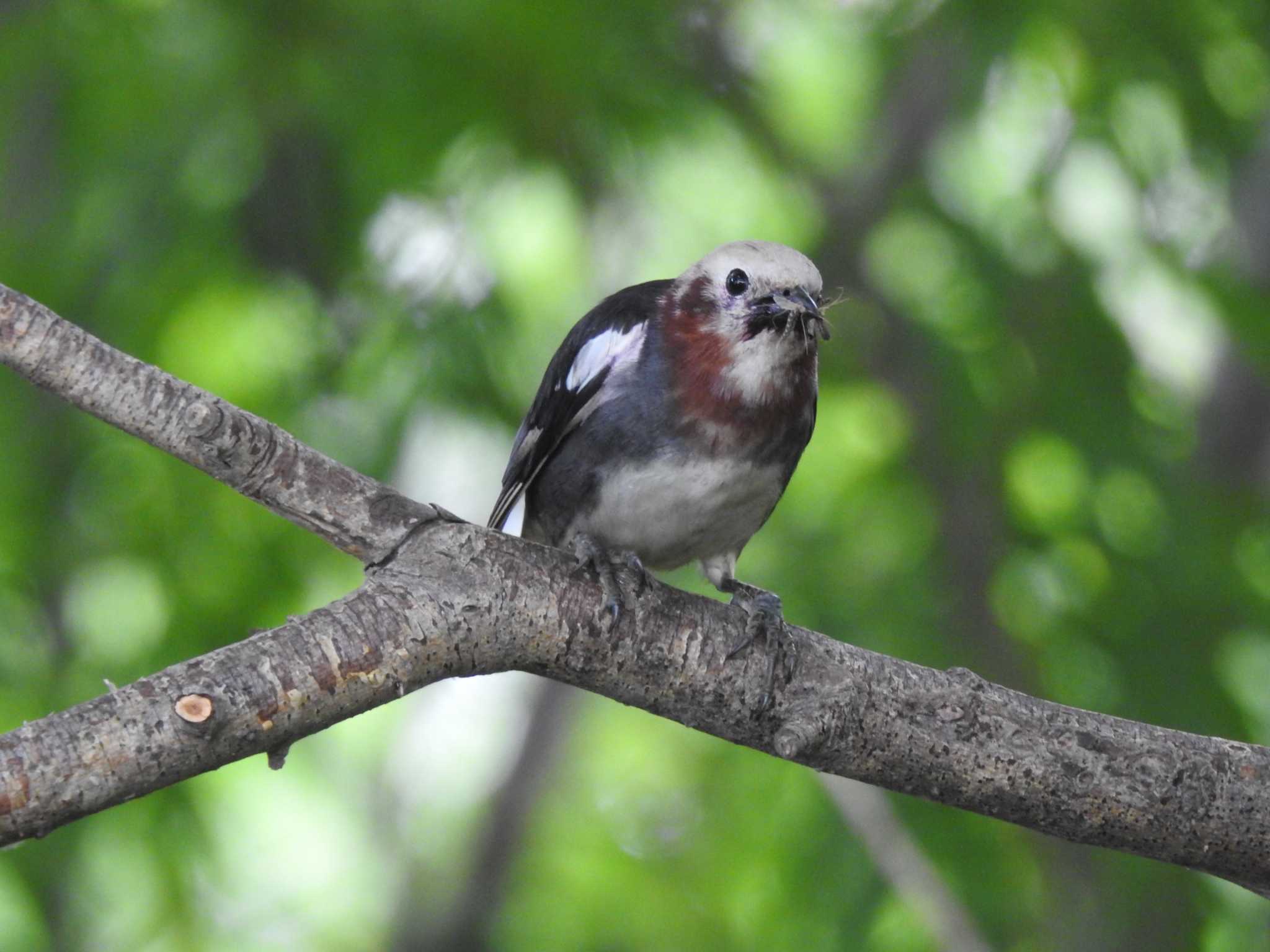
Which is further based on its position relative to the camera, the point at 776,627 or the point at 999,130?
the point at 999,130

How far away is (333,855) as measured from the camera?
21.3 ft

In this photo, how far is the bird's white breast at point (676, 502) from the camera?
3.31 m

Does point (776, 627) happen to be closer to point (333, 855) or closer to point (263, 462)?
point (263, 462)

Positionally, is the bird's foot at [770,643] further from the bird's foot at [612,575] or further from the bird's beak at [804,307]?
the bird's beak at [804,307]

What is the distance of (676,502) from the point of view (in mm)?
3324

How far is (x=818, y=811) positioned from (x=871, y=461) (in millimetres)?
1191

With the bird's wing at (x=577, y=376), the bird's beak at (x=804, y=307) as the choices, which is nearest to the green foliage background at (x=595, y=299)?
the bird's wing at (x=577, y=376)

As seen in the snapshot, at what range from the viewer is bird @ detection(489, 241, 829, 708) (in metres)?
3.30

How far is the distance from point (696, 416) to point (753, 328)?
0.26 metres

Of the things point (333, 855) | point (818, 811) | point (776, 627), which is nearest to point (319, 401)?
point (776, 627)

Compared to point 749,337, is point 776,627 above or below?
below

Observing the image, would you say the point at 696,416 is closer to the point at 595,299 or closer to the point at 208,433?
the point at 208,433

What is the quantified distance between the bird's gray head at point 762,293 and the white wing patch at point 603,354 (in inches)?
7.0

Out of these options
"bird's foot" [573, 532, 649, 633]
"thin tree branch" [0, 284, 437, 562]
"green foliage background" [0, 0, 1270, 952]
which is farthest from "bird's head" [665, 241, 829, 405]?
"thin tree branch" [0, 284, 437, 562]
